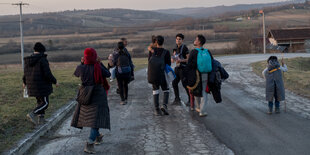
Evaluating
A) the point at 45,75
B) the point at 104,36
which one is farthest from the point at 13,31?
the point at 45,75

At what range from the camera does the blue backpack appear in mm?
8727

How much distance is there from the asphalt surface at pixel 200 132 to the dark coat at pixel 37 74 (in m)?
0.97

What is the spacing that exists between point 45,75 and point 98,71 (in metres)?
1.98

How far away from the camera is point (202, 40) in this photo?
28.9ft

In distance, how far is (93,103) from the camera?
252 inches

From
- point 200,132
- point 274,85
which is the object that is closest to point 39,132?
point 200,132

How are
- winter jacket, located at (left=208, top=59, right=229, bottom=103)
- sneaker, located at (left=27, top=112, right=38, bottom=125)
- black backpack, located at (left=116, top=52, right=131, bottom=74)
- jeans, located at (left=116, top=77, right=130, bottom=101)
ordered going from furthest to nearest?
1. jeans, located at (left=116, top=77, right=130, bottom=101)
2. black backpack, located at (left=116, top=52, right=131, bottom=74)
3. winter jacket, located at (left=208, top=59, right=229, bottom=103)
4. sneaker, located at (left=27, top=112, right=38, bottom=125)

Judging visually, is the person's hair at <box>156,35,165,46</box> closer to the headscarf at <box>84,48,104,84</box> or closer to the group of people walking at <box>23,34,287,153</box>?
the group of people walking at <box>23,34,287,153</box>

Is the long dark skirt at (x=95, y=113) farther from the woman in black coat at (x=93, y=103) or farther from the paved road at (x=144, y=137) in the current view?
the paved road at (x=144, y=137)

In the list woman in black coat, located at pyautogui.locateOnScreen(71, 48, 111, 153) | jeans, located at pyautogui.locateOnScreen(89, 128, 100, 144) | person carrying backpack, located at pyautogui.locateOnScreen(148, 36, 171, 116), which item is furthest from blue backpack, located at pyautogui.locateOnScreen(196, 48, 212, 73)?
jeans, located at pyautogui.locateOnScreen(89, 128, 100, 144)

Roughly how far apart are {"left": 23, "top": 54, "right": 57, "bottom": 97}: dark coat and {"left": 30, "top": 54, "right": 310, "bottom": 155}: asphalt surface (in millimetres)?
973

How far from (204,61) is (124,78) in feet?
10.1

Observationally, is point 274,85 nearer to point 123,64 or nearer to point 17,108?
point 123,64

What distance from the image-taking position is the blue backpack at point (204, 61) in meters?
8.73
